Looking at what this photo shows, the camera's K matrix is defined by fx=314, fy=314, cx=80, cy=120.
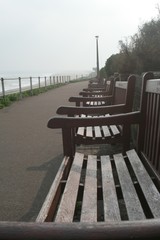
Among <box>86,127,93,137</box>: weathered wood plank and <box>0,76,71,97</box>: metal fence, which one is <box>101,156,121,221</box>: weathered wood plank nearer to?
<box>86,127,93,137</box>: weathered wood plank

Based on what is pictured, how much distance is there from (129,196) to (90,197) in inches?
10.3

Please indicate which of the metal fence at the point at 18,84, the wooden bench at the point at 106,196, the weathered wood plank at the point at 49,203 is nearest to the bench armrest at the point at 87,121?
the wooden bench at the point at 106,196

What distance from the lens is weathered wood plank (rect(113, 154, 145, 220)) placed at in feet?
5.94

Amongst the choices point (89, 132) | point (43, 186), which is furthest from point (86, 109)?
point (43, 186)

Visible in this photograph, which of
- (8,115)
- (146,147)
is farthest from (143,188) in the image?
(8,115)

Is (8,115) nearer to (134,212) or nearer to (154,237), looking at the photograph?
(134,212)

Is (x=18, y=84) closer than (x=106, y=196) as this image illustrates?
No

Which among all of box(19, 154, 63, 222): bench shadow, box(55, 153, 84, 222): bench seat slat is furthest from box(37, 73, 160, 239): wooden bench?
box(19, 154, 63, 222): bench shadow

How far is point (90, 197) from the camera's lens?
83.2 inches

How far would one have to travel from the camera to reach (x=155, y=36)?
59.6ft

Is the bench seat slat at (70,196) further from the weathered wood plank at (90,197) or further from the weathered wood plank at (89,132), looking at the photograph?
the weathered wood plank at (89,132)

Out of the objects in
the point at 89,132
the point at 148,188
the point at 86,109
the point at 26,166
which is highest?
the point at 86,109

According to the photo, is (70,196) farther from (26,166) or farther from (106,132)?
(26,166)

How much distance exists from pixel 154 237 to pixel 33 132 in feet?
20.2
